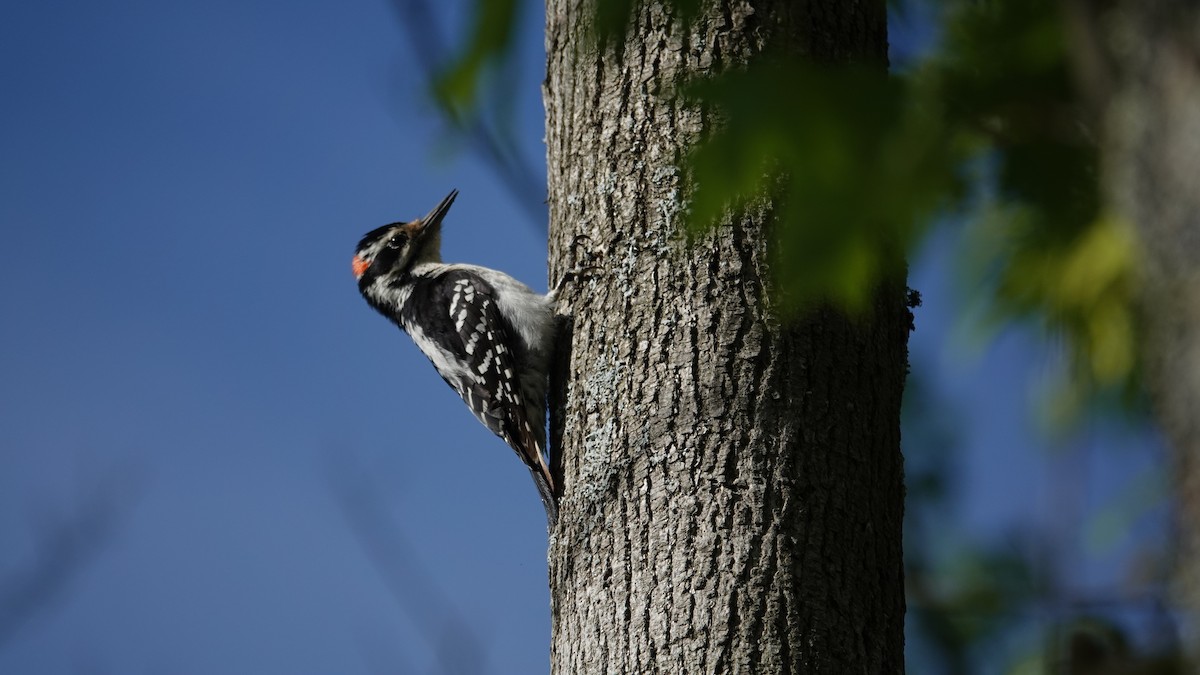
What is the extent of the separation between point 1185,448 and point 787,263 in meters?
0.48

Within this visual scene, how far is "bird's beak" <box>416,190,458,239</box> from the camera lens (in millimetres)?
6199

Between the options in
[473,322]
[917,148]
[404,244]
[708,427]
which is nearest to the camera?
[917,148]

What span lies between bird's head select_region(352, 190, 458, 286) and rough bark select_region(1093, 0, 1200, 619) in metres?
5.31

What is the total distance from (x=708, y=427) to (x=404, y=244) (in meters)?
3.42

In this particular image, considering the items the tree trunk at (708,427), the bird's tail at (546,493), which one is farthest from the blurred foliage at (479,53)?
the bird's tail at (546,493)

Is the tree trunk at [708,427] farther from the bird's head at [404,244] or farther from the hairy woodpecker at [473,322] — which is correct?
the bird's head at [404,244]

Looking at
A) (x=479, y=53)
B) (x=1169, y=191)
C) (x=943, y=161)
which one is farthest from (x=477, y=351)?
(x=1169, y=191)

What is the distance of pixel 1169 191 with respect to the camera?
1023mm

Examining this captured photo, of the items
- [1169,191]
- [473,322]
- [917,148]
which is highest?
[473,322]

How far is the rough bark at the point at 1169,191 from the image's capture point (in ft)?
3.25

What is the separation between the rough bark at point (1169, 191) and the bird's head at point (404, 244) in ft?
17.4

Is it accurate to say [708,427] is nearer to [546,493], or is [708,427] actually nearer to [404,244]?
[546,493]

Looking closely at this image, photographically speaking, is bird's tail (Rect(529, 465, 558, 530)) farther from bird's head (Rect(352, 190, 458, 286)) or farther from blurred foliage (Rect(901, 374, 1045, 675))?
bird's head (Rect(352, 190, 458, 286))

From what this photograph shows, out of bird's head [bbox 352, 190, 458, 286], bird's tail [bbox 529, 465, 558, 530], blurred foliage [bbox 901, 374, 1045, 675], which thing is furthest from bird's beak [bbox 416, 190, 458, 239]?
blurred foliage [bbox 901, 374, 1045, 675]
